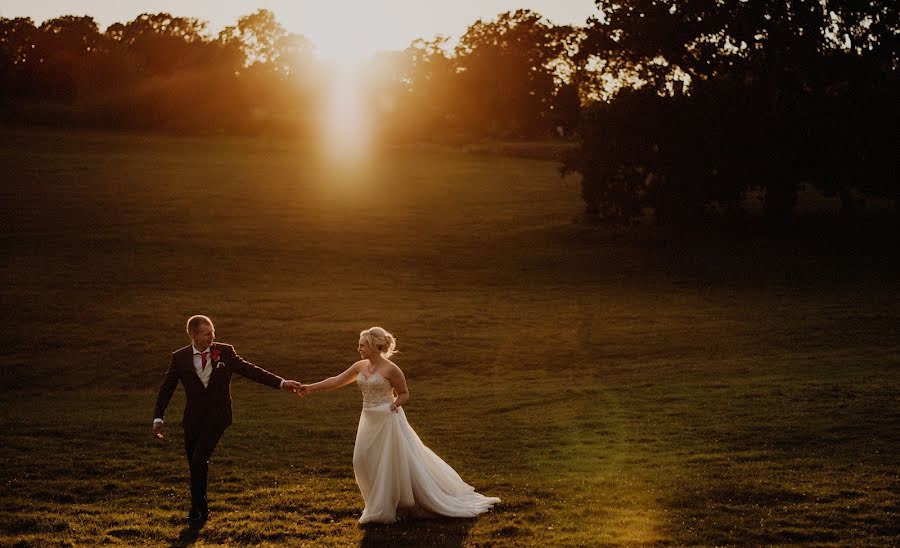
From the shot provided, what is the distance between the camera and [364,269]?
46.9 m

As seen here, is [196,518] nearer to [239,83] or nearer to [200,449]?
[200,449]

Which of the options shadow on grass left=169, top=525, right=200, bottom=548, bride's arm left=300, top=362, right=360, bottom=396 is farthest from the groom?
bride's arm left=300, top=362, right=360, bottom=396

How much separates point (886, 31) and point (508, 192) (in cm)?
3027

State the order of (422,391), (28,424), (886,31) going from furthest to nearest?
(886,31) → (422,391) → (28,424)

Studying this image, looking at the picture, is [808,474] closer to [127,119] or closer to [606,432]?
[606,432]

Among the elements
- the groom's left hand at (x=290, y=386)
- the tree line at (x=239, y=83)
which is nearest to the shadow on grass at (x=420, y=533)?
the groom's left hand at (x=290, y=386)

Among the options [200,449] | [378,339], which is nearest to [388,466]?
[378,339]

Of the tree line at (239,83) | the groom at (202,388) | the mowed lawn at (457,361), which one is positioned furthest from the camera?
the tree line at (239,83)

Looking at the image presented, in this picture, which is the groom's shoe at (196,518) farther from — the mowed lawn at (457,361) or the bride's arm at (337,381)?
the bride's arm at (337,381)

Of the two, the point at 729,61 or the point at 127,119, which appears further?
the point at 127,119

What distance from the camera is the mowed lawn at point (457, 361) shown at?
43.5 feet

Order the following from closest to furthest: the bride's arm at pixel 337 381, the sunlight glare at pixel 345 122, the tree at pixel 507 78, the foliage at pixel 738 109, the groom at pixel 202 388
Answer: the groom at pixel 202 388 < the bride's arm at pixel 337 381 < the foliage at pixel 738 109 < the sunlight glare at pixel 345 122 < the tree at pixel 507 78

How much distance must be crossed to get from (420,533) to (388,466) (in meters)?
0.94

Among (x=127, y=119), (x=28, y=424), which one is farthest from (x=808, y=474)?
(x=127, y=119)
